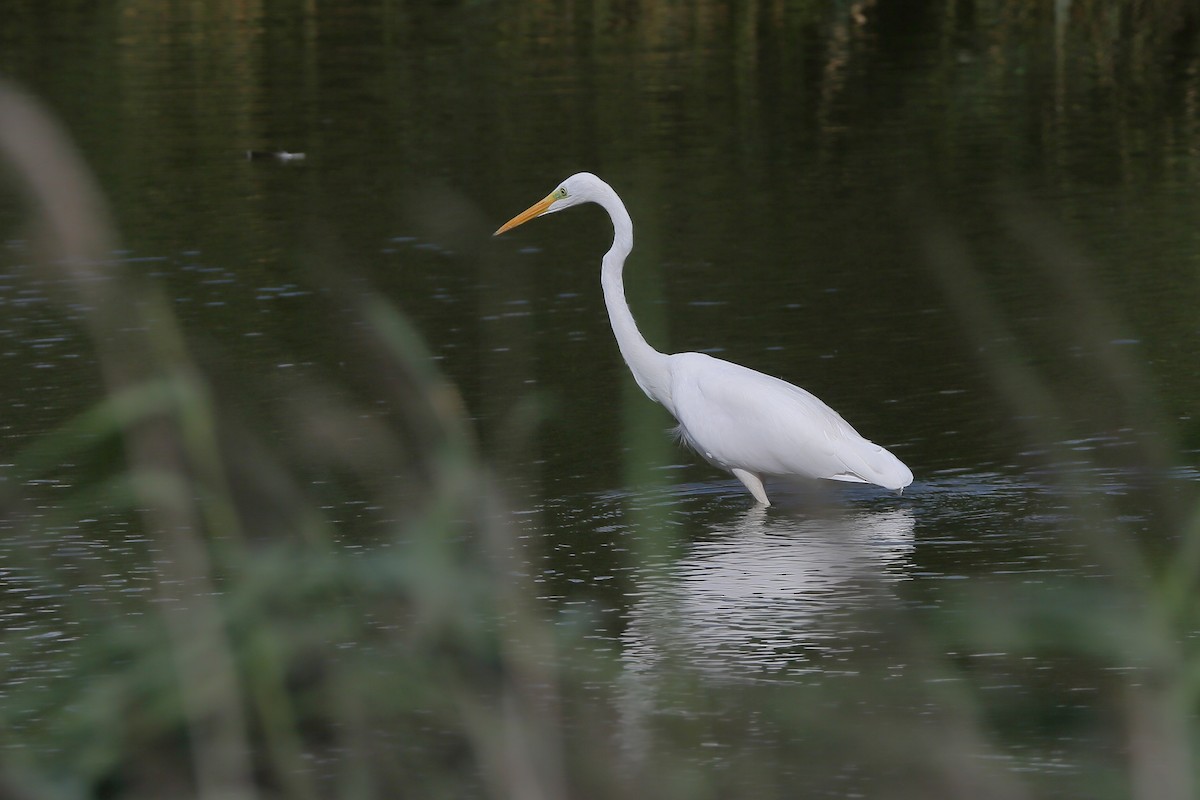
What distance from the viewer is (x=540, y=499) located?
6.61 metres

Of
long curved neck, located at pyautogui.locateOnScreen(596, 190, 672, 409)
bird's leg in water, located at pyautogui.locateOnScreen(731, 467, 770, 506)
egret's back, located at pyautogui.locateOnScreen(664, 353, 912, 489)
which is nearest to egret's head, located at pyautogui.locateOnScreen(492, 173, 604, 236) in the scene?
long curved neck, located at pyautogui.locateOnScreen(596, 190, 672, 409)

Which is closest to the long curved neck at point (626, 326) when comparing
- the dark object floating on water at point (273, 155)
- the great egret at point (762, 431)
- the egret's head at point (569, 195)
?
the great egret at point (762, 431)

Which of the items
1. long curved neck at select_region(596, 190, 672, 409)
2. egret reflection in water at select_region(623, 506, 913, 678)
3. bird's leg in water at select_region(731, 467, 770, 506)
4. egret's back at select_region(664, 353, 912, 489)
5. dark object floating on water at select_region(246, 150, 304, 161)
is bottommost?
egret reflection in water at select_region(623, 506, 913, 678)

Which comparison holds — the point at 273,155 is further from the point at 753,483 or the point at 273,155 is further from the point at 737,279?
the point at 753,483

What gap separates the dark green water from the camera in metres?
4.93

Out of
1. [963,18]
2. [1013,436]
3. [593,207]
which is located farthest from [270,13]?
[1013,436]

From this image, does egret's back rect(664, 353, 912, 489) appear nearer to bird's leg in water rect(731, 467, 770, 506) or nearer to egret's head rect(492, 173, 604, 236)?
bird's leg in water rect(731, 467, 770, 506)

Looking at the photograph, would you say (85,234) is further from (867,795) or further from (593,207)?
(593,207)

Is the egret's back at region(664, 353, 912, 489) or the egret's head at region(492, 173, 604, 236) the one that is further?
the egret's head at region(492, 173, 604, 236)

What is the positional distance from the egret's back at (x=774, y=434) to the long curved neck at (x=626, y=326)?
351mm

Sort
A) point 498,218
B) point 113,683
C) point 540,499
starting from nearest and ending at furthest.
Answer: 1. point 113,683
2. point 540,499
3. point 498,218

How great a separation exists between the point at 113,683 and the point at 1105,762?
6.59 ft

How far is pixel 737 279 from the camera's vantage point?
1004 cm

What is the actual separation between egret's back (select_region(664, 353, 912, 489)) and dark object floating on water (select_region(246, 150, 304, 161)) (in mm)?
7996
